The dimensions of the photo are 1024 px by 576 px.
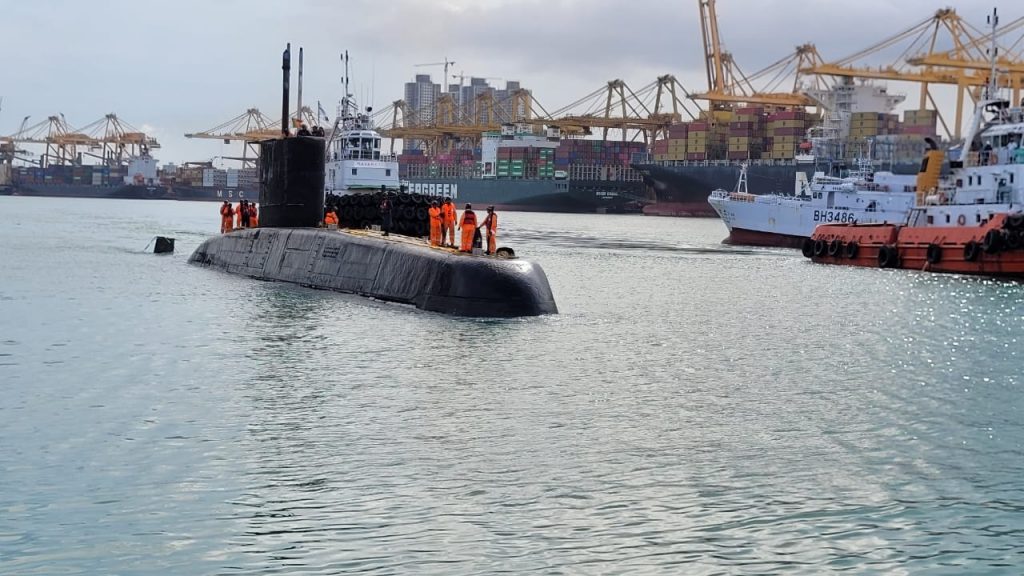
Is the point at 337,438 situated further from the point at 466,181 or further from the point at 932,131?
the point at 466,181

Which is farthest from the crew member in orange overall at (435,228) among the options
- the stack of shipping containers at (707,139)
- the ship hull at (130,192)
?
the ship hull at (130,192)

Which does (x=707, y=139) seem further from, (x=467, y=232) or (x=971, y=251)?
(x=467, y=232)

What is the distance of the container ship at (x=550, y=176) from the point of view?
436ft

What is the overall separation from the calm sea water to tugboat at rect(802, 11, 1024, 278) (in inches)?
551

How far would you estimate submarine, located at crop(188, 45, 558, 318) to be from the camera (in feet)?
75.2

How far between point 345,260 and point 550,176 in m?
109

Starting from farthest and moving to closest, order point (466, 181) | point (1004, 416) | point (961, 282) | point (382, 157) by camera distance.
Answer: point (466, 181) → point (382, 157) → point (961, 282) → point (1004, 416)

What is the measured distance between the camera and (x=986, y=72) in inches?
3679

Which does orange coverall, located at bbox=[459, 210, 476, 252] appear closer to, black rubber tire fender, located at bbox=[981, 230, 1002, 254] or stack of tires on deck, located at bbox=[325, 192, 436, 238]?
stack of tires on deck, located at bbox=[325, 192, 436, 238]

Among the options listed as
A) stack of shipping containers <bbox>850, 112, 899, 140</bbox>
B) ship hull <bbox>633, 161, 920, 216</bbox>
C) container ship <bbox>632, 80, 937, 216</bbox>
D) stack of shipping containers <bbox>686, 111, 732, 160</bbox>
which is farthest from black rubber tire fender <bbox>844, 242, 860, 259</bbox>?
stack of shipping containers <bbox>686, 111, 732, 160</bbox>

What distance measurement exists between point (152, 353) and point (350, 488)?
9246mm

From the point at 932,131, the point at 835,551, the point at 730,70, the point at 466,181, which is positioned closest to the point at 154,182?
the point at 466,181

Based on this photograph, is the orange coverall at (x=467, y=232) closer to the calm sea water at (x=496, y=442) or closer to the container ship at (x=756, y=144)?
the calm sea water at (x=496, y=442)

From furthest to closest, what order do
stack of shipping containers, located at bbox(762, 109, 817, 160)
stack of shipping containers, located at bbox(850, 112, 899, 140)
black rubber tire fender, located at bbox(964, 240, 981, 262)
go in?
1. stack of shipping containers, located at bbox(762, 109, 817, 160)
2. stack of shipping containers, located at bbox(850, 112, 899, 140)
3. black rubber tire fender, located at bbox(964, 240, 981, 262)
